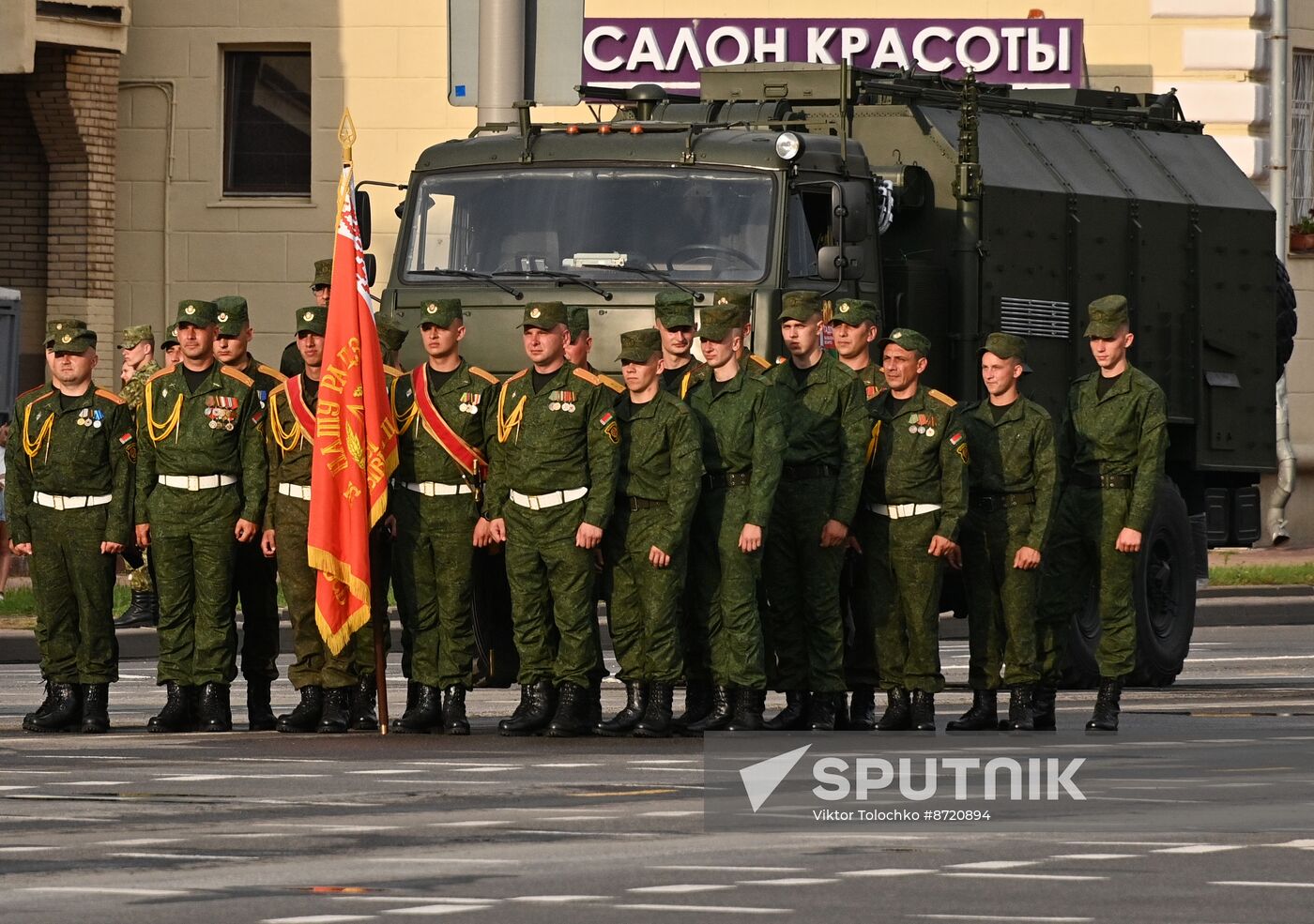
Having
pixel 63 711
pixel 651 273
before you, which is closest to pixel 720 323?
pixel 651 273

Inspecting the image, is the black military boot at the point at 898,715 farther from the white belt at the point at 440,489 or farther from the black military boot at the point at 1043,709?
the white belt at the point at 440,489

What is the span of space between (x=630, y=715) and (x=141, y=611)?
729 cm

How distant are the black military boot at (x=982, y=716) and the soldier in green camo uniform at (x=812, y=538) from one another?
1.90ft

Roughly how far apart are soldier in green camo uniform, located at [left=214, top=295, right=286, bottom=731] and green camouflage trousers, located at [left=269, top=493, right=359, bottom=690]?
0.25m

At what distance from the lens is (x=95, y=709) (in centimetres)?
1448

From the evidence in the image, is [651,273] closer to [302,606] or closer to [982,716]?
[302,606]

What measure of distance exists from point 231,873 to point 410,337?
25.8 feet

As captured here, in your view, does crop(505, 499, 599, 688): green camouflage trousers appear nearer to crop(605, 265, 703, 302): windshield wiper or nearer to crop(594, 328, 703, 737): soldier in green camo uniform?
crop(594, 328, 703, 737): soldier in green camo uniform

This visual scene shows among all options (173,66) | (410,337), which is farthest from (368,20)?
(410,337)

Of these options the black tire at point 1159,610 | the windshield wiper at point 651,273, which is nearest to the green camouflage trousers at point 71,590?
the windshield wiper at point 651,273

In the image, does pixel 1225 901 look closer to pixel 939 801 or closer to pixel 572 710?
pixel 939 801

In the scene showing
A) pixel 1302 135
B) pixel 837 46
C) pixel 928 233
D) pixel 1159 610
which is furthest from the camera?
pixel 1302 135

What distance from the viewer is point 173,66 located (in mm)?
29203

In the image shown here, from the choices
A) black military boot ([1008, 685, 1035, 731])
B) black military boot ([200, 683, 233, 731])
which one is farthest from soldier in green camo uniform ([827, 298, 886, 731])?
black military boot ([200, 683, 233, 731])
